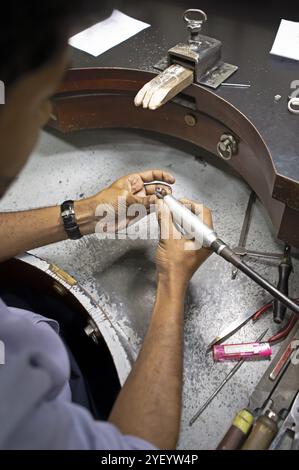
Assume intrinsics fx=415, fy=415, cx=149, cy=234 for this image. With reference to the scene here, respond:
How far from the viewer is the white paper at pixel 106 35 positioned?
3.87 feet

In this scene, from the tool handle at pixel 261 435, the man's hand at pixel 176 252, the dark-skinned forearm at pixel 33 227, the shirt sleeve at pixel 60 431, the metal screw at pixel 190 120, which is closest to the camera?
the shirt sleeve at pixel 60 431

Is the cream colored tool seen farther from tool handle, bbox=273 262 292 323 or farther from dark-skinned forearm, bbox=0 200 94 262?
tool handle, bbox=273 262 292 323

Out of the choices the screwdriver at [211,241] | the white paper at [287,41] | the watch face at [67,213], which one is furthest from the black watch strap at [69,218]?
the white paper at [287,41]

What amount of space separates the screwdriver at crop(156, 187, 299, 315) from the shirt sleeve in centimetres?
39

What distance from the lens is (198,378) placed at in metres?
0.94

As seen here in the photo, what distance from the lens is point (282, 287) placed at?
0.98m

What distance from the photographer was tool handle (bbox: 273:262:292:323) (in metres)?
0.95

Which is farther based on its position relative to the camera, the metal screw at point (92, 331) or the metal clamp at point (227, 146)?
the metal clamp at point (227, 146)

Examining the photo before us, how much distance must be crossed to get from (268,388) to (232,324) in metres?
0.20

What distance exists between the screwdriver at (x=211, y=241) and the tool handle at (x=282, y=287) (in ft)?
0.46

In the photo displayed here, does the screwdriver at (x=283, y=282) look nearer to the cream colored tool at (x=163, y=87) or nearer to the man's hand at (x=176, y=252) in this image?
the man's hand at (x=176, y=252)

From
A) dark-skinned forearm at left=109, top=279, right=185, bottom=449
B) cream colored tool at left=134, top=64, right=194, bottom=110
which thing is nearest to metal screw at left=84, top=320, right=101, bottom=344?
dark-skinned forearm at left=109, top=279, right=185, bottom=449
